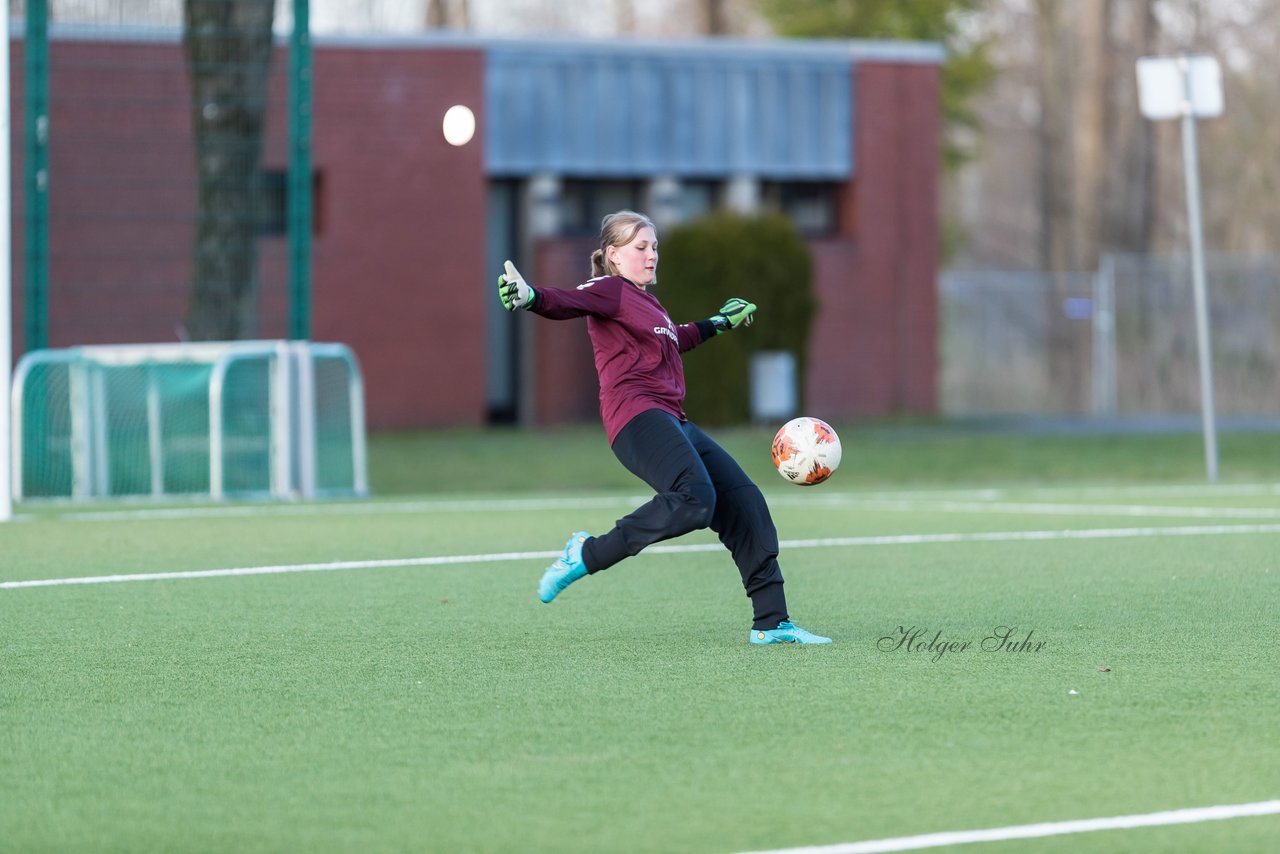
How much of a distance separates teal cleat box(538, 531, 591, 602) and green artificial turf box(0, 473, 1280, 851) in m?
0.21

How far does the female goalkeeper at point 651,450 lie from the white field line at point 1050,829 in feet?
9.55

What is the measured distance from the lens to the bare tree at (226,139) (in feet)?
A: 62.3

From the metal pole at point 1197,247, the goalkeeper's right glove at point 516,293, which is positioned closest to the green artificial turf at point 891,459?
the metal pole at point 1197,247

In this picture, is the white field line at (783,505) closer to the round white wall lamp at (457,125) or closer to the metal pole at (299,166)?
the metal pole at (299,166)

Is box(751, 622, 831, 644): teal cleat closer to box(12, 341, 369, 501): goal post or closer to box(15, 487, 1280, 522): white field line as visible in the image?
box(15, 487, 1280, 522): white field line

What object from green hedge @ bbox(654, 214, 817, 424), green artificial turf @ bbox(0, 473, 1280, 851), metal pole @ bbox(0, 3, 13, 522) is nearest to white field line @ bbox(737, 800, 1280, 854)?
green artificial turf @ bbox(0, 473, 1280, 851)

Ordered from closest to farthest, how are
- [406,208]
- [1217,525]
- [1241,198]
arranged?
[1217,525], [406,208], [1241,198]

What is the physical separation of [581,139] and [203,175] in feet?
30.0

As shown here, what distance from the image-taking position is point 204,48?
62.4 feet

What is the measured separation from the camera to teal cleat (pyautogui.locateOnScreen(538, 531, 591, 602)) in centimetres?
804

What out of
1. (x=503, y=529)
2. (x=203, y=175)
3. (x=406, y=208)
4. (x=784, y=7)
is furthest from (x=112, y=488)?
(x=784, y=7)

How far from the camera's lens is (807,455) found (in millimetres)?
8609

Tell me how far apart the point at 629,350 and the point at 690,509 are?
685 mm

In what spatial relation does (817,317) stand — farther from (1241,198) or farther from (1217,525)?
(1241,198)
